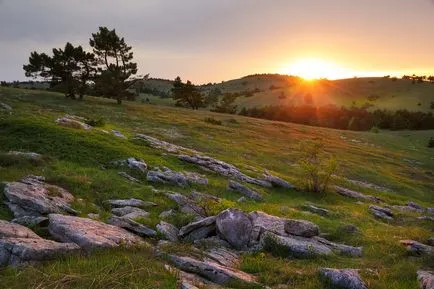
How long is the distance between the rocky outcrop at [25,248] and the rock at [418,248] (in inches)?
446

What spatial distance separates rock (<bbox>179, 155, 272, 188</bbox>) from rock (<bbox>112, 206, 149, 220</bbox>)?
11.1 meters

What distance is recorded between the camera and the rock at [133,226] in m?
14.0

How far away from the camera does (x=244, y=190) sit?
80.2ft

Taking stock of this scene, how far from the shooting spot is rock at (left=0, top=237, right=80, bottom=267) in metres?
10.0

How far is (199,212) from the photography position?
1795cm

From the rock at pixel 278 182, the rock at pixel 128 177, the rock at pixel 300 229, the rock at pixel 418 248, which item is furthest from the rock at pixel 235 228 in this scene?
the rock at pixel 278 182

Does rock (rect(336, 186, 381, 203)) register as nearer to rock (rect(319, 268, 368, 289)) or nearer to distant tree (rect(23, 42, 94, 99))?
rock (rect(319, 268, 368, 289))

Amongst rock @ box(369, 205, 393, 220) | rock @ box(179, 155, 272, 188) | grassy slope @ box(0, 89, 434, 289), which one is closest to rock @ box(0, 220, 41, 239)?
grassy slope @ box(0, 89, 434, 289)

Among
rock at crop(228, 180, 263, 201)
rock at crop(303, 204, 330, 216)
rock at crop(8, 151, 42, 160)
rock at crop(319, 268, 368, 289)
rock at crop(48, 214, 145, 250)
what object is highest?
rock at crop(8, 151, 42, 160)

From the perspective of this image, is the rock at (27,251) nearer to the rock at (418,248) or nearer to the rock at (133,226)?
the rock at (133,226)

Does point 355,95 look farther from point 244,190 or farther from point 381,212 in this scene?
point 244,190

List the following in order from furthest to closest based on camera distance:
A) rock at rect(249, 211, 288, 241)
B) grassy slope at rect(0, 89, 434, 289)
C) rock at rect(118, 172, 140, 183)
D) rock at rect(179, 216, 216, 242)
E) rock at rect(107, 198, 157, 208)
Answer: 1. rock at rect(118, 172, 140, 183)
2. rock at rect(107, 198, 157, 208)
3. rock at rect(249, 211, 288, 241)
4. rock at rect(179, 216, 216, 242)
5. grassy slope at rect(0, 89, 434, 289)

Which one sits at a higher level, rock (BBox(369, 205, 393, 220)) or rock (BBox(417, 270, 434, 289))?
rock (BBox(417, 270, 434, 289))

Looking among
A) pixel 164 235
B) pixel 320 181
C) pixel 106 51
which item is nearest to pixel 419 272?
pixel 164 235
